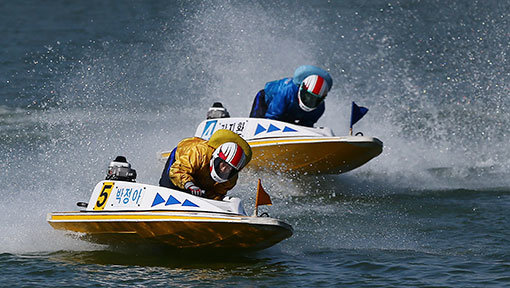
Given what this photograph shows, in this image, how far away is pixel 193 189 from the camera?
7.76 meters

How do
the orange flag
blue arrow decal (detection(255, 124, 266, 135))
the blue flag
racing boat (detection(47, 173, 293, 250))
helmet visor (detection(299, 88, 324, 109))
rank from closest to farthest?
1. the orange flag
2. racing boat (detection(47, 173, 293, 250))
3. the blue flag
4. helmet visor (detection(299, 88, 324, 109))
5. blue arrow decal (detection(255, 124, 266, 135))

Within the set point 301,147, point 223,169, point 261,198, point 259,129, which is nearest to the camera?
point 261,198

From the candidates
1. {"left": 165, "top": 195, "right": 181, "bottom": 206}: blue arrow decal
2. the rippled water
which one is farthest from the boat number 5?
{"left": 165, "top": 195, "right": 181, "bottom": 206}: blue arrow decal

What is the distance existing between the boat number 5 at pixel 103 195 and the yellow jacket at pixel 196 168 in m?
0.69

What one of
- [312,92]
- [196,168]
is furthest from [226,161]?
[312,92]

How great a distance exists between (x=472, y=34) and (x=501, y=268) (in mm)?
15990

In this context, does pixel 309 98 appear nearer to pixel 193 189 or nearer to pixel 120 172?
pixel 120 172

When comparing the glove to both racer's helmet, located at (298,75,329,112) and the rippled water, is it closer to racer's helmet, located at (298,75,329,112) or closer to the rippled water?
the rippled water

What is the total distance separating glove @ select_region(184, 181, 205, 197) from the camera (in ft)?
25.5

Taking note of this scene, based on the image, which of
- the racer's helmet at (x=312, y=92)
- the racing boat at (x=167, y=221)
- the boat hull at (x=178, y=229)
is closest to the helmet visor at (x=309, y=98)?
the racer's helmet at (x=312, y=92)

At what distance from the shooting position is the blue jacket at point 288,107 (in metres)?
12.0

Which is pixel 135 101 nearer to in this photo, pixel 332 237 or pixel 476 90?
pixel 476 90

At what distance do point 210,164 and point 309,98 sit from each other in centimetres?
399

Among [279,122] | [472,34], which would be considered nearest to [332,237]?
[279,122]
